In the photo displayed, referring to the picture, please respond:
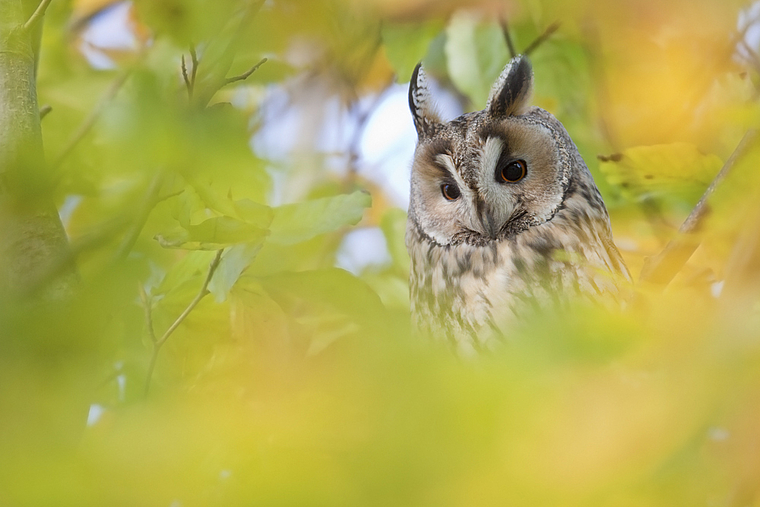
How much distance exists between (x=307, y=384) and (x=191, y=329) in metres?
0.58

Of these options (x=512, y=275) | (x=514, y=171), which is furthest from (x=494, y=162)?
(x=512, y=275)

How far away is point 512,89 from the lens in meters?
1.62

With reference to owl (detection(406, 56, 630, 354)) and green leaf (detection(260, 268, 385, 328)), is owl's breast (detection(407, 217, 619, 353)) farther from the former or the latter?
green leaf (detection(260, 268, 385, 328))

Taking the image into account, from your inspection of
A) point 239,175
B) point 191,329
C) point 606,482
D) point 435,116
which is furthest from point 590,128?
point 606,482

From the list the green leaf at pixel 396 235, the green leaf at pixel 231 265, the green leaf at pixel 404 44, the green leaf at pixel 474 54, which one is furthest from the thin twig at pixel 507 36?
the green leaf at pixel 231 265

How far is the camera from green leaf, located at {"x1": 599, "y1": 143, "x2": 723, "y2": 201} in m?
0.87

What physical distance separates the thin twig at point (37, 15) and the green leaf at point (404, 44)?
107 centimetres

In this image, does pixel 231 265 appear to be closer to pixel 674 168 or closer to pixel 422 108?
pixel 674 168

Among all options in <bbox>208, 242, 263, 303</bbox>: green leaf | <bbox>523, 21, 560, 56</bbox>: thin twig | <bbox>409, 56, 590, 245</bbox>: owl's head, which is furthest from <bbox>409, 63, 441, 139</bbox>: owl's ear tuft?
<bbox>208, 242, 263, 303</bbox>: green leaf

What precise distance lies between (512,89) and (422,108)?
254 millimetres

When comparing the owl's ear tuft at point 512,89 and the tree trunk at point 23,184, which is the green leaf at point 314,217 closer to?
the tree trunk at point 23,184

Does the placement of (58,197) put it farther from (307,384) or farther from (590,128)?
(590,128)

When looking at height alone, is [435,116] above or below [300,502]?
below

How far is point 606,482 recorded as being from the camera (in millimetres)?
312
